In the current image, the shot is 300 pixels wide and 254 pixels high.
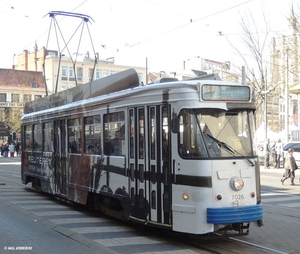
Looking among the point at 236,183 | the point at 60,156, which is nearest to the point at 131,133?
the point at 236,183

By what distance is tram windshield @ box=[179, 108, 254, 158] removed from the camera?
25.8 feet

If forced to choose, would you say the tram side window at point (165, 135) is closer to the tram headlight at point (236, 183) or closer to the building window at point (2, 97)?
the tram headlight at point (236, 183)

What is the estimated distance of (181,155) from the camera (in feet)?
26.0

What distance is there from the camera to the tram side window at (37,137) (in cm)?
1490

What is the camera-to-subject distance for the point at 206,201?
7.63 metres

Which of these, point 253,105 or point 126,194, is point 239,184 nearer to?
point 253,105

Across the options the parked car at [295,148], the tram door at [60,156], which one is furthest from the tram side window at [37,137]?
the parked car at [295,148]

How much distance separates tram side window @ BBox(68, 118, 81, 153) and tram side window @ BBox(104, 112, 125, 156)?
5.59ft

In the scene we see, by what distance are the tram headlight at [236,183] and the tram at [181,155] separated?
0.05ft

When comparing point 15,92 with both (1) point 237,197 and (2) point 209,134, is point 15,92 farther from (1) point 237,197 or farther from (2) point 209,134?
(1) point 237,197

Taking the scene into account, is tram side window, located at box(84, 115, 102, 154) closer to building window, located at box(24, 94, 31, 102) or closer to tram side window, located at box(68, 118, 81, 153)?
tram side window, located at box(68, 118, 81, 153)

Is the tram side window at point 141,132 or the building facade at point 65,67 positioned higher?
the building facade at point 65,67

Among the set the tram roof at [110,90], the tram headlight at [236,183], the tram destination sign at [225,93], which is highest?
the tram roof at [110,90]

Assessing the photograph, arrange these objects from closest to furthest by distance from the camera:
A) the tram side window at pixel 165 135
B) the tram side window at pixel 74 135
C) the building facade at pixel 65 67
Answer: the tram side window at pixel 165 135
the tram side window at pixel 74 135
the building facade at pixel 65 67
